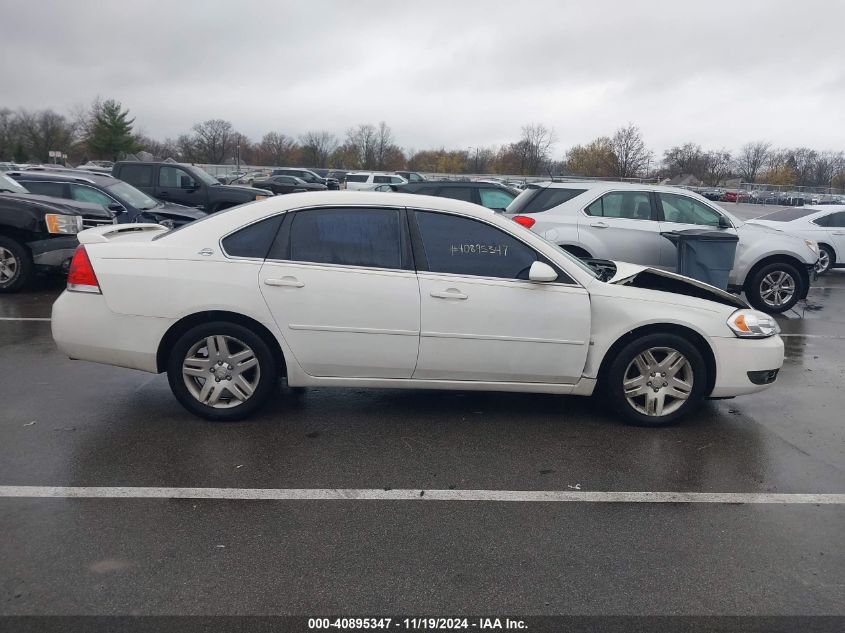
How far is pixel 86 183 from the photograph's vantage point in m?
12.7

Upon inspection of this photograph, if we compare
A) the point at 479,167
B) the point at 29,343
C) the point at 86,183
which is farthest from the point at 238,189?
the point at 479,167

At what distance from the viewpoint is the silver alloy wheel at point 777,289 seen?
1023 cm

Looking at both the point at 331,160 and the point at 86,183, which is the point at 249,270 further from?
the point at 331,160

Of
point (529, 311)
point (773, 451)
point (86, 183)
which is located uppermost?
point (86, 183)

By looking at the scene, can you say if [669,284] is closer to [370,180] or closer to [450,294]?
[450,294]

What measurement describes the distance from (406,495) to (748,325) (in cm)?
287

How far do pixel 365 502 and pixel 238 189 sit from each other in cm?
1410

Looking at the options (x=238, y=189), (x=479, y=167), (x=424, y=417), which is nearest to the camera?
(x=424, y=417)

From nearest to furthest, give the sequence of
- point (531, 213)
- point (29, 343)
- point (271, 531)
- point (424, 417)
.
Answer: point (271, 531)
point (424, 417)
point (29, 343)
point (531, 213)

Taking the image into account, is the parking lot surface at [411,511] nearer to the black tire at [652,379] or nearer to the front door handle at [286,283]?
the black tire at [652,379]

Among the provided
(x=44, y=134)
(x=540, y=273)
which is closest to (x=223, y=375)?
(x=540, y=273)

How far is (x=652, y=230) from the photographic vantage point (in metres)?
9.91

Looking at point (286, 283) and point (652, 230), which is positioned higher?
point (652, 230)

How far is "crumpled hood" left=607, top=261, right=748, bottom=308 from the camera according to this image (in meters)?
5.42
